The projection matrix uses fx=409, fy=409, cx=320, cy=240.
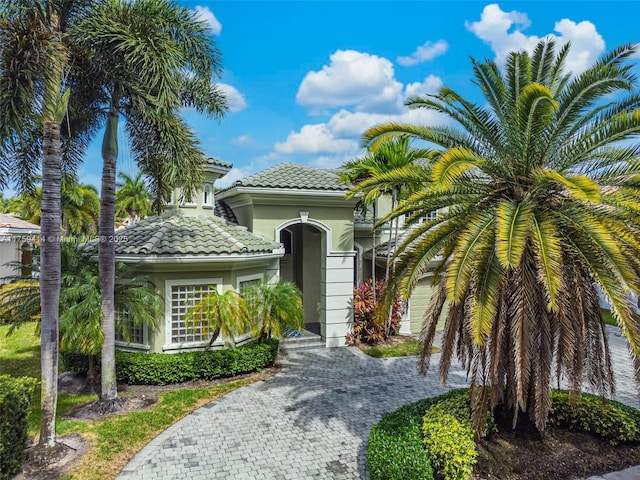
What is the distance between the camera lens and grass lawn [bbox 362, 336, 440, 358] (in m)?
15.9

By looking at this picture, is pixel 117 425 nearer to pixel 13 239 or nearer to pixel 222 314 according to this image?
pixel 222 314

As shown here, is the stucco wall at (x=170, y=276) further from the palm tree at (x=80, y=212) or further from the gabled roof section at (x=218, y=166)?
the palm tree at (x=80, y=212)

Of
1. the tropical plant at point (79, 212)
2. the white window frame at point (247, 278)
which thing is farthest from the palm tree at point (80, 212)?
the white window frame at point (247, 278)

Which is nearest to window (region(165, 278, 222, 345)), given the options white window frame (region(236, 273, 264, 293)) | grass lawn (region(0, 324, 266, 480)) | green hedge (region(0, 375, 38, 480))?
white window frame (region(236, 273, 264, 293))

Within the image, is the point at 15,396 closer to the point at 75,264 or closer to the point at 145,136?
the point at 75,264

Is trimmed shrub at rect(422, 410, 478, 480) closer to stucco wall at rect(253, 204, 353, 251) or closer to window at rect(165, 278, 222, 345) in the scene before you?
window at rect(165, 278, 222, 345)

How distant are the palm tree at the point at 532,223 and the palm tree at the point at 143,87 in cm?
455

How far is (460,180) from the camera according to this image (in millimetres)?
8398

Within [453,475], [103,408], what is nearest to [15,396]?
[103,408]

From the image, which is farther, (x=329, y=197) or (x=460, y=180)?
(x=329, y=197)

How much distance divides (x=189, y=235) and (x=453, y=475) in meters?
10.1

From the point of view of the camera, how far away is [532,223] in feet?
23.5

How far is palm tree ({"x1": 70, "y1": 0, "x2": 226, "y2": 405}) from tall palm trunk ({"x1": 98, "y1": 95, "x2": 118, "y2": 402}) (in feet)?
0.07

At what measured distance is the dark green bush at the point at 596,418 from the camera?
8.75 m
